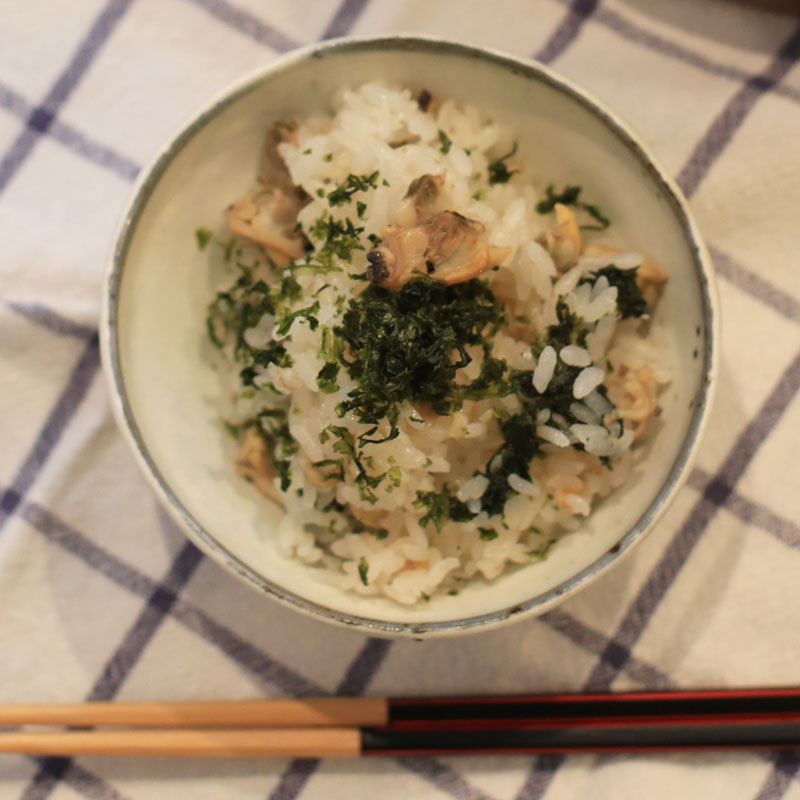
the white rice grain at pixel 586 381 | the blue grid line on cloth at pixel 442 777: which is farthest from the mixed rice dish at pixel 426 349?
the blue grid line on cloth at pixel 442 777

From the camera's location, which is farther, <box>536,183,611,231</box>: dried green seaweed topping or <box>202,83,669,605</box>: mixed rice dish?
<box>536,183,611,231</box>: dried green seaweed topping

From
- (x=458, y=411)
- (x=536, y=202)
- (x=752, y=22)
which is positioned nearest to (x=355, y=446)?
(x=458, y=411)

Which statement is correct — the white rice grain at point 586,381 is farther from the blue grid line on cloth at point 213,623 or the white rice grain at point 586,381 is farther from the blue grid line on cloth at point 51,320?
the blue grid line on cloth at point 51,320

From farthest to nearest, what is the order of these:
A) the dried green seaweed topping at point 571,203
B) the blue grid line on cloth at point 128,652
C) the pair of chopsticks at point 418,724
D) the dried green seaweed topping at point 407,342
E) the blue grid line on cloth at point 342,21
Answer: the blue grid line on cloth at point 342,21
the blue grid line on cloth at point 128,652
the pair of chopsticks at point 418,724
the dried green seaweed topping at point 571,203
the dried green seaweed topping at point 407,342

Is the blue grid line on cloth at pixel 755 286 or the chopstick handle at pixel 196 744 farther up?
the blue grid line on cloth at pixel 755 286

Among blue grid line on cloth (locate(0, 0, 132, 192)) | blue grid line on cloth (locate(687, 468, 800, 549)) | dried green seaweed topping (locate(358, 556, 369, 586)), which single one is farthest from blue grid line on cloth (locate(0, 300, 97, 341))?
blue grid line on cloth (locate(687, 468, 800, 549))

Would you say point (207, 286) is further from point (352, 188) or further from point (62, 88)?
point (62, 88)

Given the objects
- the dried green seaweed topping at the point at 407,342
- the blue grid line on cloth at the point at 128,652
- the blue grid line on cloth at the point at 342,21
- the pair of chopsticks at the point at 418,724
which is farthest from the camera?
the blue grid line on cloth at the point at 342,21

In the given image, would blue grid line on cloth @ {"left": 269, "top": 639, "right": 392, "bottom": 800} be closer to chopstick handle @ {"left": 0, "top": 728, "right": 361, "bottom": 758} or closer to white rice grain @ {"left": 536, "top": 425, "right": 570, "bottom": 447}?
chopstick handle @ {"left": 0, "top": 728, "right": 361, "bottom": 758}
